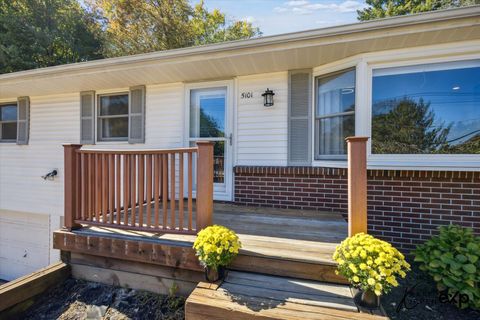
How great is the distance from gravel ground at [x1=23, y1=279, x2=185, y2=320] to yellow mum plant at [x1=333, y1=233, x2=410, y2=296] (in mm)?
1525

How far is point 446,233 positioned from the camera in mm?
2562

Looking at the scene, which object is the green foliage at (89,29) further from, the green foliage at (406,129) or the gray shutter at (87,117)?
the green foliage at (406,129)

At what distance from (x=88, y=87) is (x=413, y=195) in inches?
228

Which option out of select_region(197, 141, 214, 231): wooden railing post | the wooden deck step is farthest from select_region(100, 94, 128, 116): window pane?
the wooden deck step

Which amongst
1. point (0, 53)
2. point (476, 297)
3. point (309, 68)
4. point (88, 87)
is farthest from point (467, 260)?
point (0, 53)

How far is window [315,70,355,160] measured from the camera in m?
3.62

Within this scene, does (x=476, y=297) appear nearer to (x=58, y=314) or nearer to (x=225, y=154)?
(x=225, y=154)

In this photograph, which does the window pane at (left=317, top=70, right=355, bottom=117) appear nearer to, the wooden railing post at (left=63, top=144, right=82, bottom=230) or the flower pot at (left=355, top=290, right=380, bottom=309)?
the flower pot at (left=355, top=290, right=380, bottom=309)

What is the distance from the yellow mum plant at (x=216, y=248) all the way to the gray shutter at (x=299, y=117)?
222 cm

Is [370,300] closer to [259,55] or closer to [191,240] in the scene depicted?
[191,240]

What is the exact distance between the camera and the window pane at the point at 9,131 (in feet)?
20.1

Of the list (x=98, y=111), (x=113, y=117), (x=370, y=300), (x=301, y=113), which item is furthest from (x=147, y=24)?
(x=370, y=300)

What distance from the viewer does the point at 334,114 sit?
3771 millimetres

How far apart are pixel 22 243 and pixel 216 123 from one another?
19.0ft
